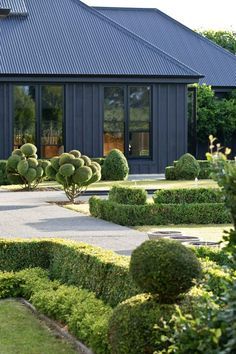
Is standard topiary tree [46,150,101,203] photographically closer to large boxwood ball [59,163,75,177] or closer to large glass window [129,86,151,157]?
large boxwood ball [59,163,75,177]

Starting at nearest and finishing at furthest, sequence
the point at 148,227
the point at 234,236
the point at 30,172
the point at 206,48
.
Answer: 1. the point at 234,236
2. the point at 148,227
3. the point at 30,172
4. the point at 206,48

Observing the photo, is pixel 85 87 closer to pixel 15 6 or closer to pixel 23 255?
pixel 15 6

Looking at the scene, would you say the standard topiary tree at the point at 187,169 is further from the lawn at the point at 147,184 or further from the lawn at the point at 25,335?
the lawn at the point at 25,335

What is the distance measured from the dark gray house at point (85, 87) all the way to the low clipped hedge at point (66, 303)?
957 inches

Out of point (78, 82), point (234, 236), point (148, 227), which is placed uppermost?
point (78, 82)

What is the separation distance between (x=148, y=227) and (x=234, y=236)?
13718 millimetres

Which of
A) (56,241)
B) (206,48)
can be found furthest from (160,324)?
(206,48)

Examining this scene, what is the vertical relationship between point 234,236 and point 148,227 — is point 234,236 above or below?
above

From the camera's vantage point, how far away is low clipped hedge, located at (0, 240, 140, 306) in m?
9.08

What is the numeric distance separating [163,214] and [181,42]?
95.5ft

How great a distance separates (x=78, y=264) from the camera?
10625 millimetres

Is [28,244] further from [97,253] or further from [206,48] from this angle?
[206,48]

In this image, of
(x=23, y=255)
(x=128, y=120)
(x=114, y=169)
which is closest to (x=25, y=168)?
(x=114, y=169)

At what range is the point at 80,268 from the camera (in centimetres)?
1052
